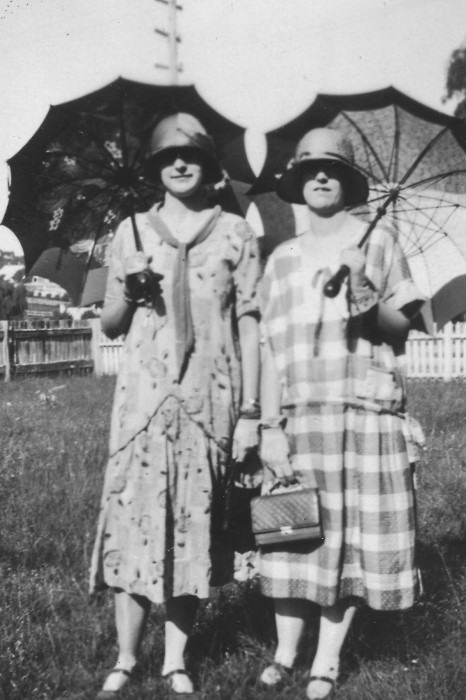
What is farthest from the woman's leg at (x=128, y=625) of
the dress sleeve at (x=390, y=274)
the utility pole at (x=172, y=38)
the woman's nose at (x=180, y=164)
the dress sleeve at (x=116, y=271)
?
the utility pole at (x=172, y=38)

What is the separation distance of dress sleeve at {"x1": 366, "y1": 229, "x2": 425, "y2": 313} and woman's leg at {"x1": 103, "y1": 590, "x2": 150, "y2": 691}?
1526 mm

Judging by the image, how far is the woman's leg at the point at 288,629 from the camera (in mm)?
2986

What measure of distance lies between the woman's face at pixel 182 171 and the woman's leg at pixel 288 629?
5.48ft

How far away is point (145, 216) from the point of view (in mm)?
3088

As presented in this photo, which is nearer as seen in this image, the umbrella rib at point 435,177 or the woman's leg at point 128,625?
the woman's leg at point 128,625

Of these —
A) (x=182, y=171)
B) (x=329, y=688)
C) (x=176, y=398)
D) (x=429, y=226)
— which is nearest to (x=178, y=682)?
(x=329, y=688)

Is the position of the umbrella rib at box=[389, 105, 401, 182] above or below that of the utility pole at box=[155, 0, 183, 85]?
below

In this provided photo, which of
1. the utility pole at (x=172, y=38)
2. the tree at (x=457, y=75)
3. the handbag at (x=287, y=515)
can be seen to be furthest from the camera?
the tree at (x=457, y=75)

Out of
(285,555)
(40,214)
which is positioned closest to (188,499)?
(285,555)

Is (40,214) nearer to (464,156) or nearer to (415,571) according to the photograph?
(464,156)

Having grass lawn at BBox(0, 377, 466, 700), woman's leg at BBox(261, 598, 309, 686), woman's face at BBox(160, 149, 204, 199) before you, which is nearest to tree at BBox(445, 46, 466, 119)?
grass lawn at BBox(0, 377, 466, 700)

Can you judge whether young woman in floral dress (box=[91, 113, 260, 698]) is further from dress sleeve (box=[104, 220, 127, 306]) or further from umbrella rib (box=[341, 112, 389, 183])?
umbrella rib (box=[341, 112, 389, 183])

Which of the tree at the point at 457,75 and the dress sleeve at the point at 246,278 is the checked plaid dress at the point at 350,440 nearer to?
the dress sleeve at the point at 246,278

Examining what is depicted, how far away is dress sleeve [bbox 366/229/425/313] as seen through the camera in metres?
2.85
